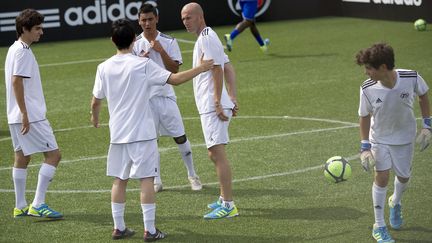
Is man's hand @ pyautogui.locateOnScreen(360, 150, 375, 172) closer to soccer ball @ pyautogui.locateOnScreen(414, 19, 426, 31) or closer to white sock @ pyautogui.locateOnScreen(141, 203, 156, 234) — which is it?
white sock @ pyautogui.locateOnScreen(141, 203, 156, 234)

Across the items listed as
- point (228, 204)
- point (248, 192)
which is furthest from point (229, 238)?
point (248, 192)

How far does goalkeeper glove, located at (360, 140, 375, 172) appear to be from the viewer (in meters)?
8.80

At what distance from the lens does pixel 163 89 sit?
11508mm

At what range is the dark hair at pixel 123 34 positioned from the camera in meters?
9.10

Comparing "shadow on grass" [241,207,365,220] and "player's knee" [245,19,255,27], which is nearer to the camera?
"shadow on grass" [241,207,365,220]

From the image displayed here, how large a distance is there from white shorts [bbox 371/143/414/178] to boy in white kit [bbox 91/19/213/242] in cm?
194

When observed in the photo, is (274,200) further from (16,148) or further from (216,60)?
(16,148)

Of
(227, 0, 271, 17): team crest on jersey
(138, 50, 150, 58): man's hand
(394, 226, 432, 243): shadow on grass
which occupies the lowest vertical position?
(227, 0, 271, 17): team crest on jersey

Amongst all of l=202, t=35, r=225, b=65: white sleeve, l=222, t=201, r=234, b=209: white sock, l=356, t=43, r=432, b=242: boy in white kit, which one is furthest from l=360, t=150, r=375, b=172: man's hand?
l=202, t=35, r=225, b=65: white sleeve

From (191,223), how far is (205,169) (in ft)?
8.73

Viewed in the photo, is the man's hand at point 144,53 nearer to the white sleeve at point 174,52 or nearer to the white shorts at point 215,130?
the white sleeve at point 174,52

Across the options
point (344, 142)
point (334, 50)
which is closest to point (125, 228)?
point (344, 142)

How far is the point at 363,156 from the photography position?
8.84 m

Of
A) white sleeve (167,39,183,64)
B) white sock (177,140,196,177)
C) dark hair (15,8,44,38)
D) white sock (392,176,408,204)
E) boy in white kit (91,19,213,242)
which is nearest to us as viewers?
boy in white kit (91,19,213,242)
